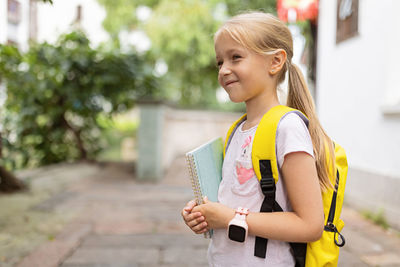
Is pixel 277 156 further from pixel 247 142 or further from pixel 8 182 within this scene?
pixel 8 182

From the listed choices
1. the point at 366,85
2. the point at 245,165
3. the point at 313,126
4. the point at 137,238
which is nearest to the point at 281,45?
the point at 313,126

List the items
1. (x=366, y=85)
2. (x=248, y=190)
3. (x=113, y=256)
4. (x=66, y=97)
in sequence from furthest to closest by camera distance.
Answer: (x=66, y=97) → (x=366, y=85) → (x=113, y=256) → (x=248, y=190)

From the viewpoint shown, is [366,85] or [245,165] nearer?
[245,165]

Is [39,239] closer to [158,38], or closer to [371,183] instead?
[371,183]

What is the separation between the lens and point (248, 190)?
1117 millimetres

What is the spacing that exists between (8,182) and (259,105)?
441 cm

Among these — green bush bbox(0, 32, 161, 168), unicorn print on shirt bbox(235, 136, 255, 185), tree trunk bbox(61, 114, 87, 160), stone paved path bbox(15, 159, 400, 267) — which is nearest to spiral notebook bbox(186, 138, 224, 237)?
unicorn print on shirt bbox(235, 136, 255, 185)

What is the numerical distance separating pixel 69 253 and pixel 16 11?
30.6 ft

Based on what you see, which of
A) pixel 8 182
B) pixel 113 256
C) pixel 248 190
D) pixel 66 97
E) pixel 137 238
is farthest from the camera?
pixel 66 97

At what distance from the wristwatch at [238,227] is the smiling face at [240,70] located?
36 cm

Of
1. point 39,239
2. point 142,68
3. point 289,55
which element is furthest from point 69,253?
point 142,68

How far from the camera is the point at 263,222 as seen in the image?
106cm

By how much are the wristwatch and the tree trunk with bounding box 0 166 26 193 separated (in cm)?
437

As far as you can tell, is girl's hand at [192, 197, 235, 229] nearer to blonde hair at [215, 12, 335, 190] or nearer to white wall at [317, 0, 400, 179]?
blonde hair at [215, 12, 335, 190]
